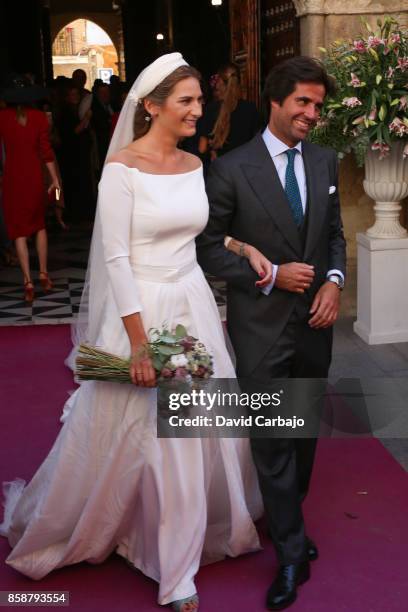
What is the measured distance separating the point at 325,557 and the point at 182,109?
1765 millimetres

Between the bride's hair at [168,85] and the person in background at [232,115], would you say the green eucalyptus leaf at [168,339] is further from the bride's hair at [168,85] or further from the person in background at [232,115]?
the person in background at [232,115]

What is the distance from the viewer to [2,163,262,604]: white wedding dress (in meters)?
3.20

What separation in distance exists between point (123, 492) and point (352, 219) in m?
4.33

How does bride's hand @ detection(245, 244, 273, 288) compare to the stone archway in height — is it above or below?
below

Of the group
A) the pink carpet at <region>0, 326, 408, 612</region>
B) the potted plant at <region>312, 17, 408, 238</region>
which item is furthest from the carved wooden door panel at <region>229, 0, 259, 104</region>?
the pink carpet at <region>0, 326, 408, 612</region>

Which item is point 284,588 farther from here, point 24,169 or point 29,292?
point 24,169

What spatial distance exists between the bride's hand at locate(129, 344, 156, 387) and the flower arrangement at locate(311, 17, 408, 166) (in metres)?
3.27

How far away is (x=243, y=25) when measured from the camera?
873 cm

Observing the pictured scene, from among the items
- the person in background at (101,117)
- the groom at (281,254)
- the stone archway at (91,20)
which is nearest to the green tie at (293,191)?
the groom at (281,254)

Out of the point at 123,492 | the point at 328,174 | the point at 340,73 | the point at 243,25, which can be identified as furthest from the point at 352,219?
the point at 123,492

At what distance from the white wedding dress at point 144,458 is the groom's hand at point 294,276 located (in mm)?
322

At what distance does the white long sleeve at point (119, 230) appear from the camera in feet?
10.3

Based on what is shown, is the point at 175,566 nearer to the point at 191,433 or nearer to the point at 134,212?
the point at 191,433

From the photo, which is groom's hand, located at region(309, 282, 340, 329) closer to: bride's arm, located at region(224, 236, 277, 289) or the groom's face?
bride's arm, located at region(224, 236, 277, 289)
